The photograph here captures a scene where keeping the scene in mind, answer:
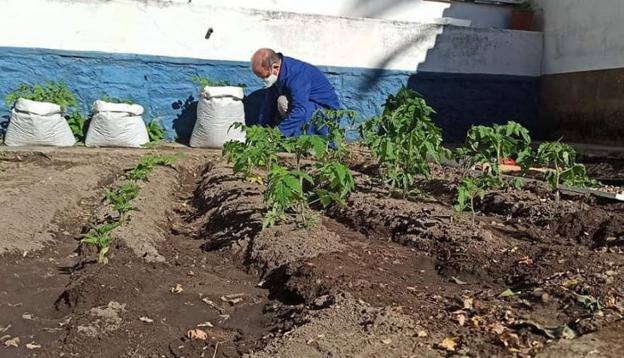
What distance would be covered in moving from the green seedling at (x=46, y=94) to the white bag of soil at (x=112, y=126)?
0.30m

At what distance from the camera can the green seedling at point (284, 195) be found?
382 cm

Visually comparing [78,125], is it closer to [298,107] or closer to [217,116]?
[217,116]

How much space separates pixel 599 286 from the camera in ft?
9.93

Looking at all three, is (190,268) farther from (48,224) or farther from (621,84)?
(621,84)

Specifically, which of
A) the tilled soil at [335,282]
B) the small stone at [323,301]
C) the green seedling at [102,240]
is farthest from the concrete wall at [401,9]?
the small stone at [323,301]

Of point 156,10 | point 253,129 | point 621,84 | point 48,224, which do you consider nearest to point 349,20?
point 156,10

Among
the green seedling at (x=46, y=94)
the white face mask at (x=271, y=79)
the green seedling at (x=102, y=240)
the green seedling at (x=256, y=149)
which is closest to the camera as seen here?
the green seedling at (x=102, y=240)

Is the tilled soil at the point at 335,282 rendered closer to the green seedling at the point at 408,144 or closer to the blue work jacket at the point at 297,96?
the green seedling at the point at 408,144

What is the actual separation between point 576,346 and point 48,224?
3327 mm

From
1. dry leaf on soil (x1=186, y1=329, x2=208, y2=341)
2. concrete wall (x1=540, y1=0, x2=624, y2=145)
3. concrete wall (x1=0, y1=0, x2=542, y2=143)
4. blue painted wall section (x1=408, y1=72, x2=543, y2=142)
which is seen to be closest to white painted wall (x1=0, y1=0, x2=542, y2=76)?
concrete wall (x1=0, y1=0, x2=542, y2=143)

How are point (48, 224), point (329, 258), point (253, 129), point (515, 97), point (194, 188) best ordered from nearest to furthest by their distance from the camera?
point (329, 258) → point (48, 224) → point (253, 129) → point (194, 188) → point (515, 97)

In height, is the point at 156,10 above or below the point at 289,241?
above

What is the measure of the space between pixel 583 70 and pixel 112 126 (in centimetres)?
547

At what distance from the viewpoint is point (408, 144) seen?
16.1 feet
